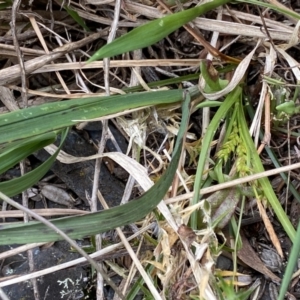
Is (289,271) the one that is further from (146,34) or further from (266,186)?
(146,34)

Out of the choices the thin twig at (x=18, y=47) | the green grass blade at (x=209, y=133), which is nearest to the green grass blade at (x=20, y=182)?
the thin twig at (x=18, y=47)

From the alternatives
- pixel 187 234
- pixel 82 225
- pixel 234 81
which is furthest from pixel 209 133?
pixel 82 225

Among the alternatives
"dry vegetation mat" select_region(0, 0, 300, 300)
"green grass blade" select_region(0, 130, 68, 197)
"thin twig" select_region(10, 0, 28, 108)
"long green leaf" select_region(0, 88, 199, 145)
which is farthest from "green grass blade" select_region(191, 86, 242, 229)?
"thin twig" select_region(10, 0, 28, 108)

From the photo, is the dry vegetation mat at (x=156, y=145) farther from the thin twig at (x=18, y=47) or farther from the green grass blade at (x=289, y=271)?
the green grass blade at (x=289, y=271)

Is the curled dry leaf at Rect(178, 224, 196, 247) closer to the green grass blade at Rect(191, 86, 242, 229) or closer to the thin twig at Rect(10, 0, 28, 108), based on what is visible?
the green grass blade at Rect(191, 86, 242, 229)

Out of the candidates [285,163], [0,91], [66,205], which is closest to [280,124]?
[285,163]

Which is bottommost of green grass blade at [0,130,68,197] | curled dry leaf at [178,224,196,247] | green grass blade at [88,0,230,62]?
curled dry leaf at [178,224,196,247]

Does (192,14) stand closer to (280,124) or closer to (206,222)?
(280,124)
